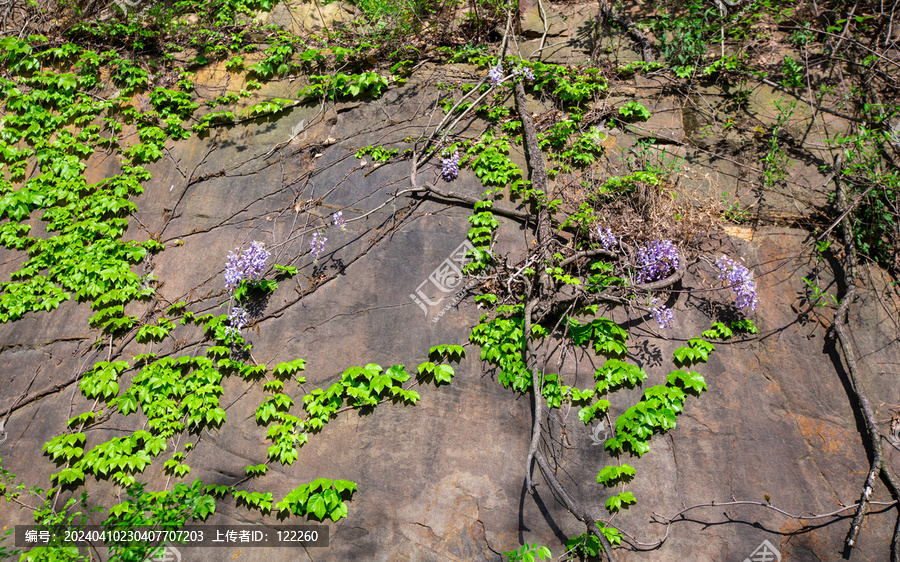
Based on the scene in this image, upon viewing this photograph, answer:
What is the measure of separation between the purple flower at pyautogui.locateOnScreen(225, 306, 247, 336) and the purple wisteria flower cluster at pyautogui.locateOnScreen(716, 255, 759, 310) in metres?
4.32

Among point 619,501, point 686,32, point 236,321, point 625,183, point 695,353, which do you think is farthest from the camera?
point 686,32

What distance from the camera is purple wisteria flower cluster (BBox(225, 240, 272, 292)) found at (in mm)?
4602

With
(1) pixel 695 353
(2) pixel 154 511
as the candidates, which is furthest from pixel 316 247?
(1) pixel 695 353

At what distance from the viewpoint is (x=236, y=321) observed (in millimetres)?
4465

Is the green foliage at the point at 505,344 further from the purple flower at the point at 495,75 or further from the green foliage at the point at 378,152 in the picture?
the purple flower at the point at 495,75

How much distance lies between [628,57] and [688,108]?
107 cm

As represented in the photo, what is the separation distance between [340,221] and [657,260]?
10.0ft

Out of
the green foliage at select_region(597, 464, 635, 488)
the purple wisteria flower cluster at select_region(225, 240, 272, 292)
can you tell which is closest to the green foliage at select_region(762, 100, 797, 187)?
the green foliage at select_region(597, 464, 635, 488)

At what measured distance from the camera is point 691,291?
4.18 meters

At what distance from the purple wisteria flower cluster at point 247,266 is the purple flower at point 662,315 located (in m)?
3.61

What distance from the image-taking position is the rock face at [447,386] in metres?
3.43

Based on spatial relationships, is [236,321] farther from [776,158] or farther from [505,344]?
[776,158]

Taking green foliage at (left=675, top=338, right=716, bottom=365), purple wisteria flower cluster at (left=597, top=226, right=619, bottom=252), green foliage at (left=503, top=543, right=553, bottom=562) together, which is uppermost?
purple wisteria flower cluster at (left=597, top=226, right=619, bottom=252)

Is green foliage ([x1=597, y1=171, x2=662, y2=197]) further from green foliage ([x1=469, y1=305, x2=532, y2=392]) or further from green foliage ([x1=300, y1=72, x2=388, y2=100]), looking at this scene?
green foliage ([x1=300, y1=72, x2=388, y2=100])
